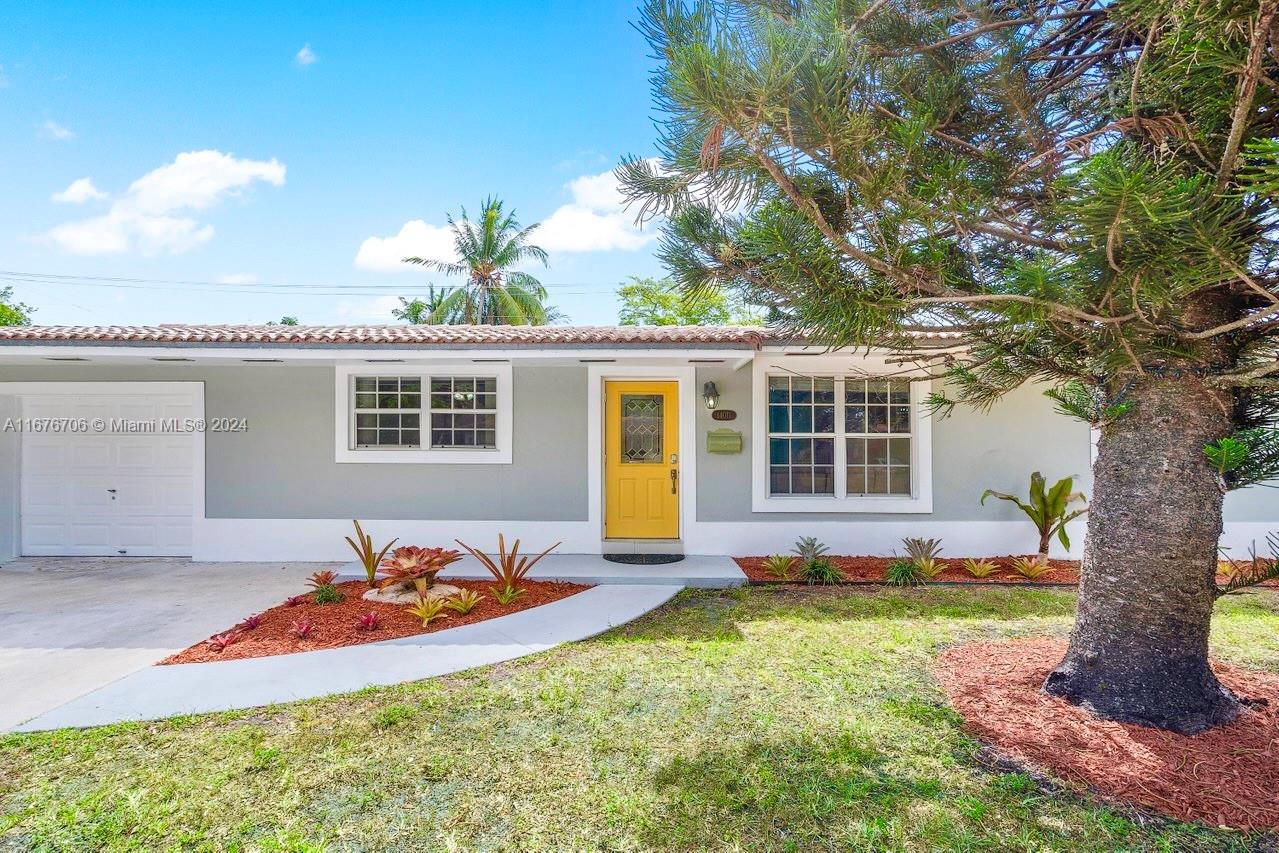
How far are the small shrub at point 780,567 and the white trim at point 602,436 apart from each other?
1276 mm

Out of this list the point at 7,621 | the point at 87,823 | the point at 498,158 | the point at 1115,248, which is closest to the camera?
the point at 1115,248

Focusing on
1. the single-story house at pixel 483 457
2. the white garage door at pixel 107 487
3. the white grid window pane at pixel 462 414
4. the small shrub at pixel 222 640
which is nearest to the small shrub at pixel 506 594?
the single-story house at pixel 483 457

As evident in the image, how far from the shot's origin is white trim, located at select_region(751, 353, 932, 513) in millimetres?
8031

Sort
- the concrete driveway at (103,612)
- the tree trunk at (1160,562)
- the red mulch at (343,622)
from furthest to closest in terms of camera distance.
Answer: the red mulch at (343,622), the concrete driveway at (103,612), the tree trunk at (1160,562)

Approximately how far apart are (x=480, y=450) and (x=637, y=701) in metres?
5.08

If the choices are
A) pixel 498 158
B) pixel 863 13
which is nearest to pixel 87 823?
pixel 863 13

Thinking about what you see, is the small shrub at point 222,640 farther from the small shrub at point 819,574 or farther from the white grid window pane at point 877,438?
the white grid window pane at point 877,438

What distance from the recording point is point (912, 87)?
337 centimetres

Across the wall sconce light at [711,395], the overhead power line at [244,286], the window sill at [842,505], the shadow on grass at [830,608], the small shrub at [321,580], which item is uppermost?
the overhead power line at [244,286]

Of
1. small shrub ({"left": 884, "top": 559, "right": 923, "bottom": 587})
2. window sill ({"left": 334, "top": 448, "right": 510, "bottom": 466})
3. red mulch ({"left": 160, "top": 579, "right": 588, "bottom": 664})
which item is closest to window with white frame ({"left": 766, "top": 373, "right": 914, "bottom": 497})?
small shrub ({"left": 884, "top": 559, "right": 923, "bottom": 587})

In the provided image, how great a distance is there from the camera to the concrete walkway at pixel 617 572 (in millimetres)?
6840

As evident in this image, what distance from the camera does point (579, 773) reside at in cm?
299

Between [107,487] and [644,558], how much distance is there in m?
7.68

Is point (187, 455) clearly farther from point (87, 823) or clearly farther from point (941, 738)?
point (941, 738)
